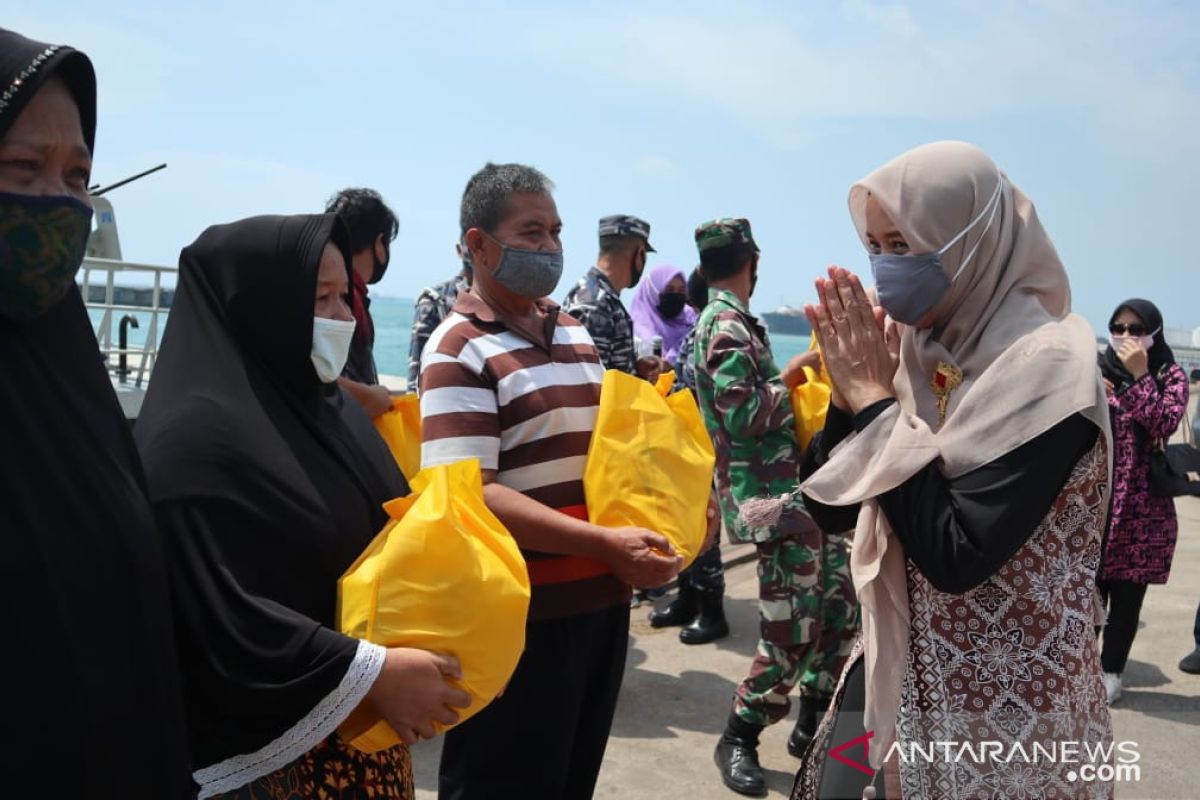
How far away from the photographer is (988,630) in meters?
2.04

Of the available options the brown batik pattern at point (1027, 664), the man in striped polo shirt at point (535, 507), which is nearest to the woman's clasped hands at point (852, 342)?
the brown batik pattern at point (1027, 664)

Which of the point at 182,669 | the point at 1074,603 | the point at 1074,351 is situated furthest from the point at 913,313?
the point at 182,669

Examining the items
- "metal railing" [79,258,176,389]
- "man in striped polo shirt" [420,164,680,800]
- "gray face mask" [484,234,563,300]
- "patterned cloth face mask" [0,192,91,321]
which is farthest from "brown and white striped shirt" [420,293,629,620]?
"metal railing" [79,258,176,389]

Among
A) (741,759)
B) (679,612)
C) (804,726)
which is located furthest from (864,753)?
(679,612)

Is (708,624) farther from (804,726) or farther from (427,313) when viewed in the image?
(427,313)

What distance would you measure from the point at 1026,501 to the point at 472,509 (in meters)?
1.09

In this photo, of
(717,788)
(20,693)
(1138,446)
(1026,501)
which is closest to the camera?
(20,693)

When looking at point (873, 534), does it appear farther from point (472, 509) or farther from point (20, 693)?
Result: point (20, 693)

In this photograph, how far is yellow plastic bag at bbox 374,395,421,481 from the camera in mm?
3008

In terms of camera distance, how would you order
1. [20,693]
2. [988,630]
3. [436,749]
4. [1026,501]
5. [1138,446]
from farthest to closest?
[1138,446] < [436,749] < [988,630] < [1026,501] < [20,693]

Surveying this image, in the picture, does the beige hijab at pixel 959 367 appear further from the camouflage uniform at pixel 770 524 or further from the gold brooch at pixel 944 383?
the camouflage uniform at pixel 770 524

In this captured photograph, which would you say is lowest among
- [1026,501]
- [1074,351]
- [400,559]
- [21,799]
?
[21,799]

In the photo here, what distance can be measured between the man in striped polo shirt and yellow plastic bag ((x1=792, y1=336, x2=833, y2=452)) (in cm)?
154

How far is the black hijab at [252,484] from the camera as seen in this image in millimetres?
1756
